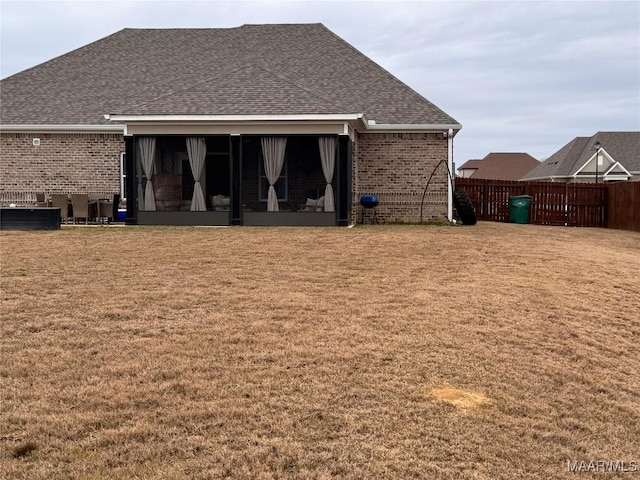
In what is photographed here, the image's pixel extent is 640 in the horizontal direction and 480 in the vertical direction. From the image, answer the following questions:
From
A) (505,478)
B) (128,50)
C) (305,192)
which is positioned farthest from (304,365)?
(128,50)

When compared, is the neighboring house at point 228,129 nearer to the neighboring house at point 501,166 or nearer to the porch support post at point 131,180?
the porch support post at point 131,180

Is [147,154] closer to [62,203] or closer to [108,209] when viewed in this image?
[108,209]

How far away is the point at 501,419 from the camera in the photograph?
4.77 metres

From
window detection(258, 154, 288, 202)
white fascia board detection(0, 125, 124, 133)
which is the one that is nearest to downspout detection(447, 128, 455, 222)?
window detection(258, 154, 288, 202)

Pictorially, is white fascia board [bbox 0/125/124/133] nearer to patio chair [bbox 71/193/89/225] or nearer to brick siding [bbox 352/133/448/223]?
patio chair [bbox 71/193/89/225]

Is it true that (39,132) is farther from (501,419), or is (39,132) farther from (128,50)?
(501,419)

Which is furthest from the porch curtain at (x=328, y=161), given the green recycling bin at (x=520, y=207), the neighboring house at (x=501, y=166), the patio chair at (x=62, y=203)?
the neighboring house at (x=501, y=166)

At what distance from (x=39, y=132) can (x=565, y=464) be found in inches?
809

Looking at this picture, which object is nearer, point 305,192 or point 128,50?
point 305,192

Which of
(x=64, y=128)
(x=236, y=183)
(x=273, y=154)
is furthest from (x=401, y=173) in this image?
(x=64, y=128)

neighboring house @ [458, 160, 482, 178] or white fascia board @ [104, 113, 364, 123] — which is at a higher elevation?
neighboring house @ [458, 160, 482, 178]

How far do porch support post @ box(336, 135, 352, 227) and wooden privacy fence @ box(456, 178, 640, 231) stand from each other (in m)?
8.31

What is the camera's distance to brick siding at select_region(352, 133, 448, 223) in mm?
20859

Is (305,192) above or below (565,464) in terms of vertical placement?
above
